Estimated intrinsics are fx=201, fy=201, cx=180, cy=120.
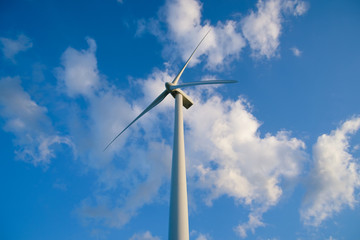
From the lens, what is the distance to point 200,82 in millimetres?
23047

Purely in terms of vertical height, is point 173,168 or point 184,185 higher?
point 173,168

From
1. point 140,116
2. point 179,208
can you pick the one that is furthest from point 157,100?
point 179,208

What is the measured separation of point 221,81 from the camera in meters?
22.5

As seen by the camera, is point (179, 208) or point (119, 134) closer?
point (179, 208)

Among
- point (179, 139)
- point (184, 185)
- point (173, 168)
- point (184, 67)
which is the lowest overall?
point (184, 185)

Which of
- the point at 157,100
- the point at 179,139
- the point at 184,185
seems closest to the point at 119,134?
the point at 157,100

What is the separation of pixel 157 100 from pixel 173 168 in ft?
42.7

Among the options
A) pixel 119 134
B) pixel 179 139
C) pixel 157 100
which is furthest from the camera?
pixel 119 134

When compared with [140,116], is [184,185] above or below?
below

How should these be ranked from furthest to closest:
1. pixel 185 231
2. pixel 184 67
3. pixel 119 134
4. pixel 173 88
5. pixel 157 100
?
pixel 184 67 < pixel 119 134 < pixel 157 100 < pixel 173 88 < pixel 185 231

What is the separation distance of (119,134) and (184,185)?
54.9ft

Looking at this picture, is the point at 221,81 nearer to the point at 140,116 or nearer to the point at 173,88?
the point at 173,88

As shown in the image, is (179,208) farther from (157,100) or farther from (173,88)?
(157,100)

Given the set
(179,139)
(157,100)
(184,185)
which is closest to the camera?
(184,185)
